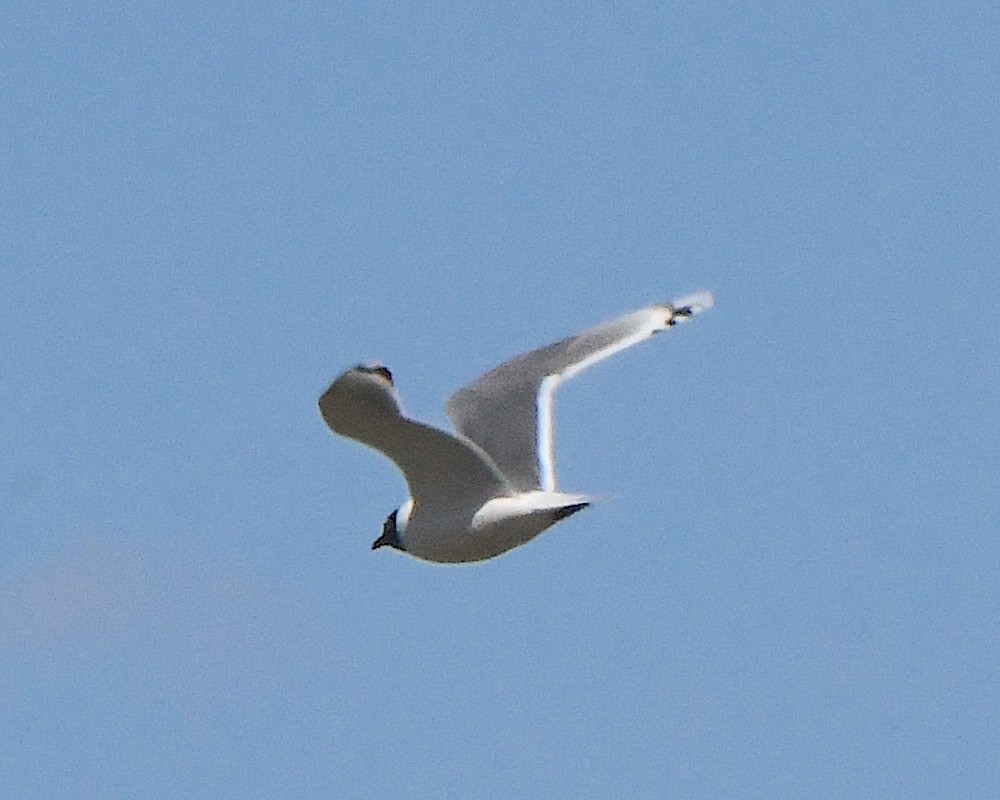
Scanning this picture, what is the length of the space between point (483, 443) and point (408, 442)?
1.50 metres

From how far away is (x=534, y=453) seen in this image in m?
12.9

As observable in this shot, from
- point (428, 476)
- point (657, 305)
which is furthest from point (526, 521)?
point (657, 305)

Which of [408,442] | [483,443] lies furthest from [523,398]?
[408,442]

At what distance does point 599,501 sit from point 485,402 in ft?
8.01

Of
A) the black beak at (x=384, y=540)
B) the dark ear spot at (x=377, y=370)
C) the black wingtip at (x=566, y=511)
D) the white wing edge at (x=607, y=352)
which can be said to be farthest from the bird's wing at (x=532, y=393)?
the dark ear spot at (x=377, y=370)

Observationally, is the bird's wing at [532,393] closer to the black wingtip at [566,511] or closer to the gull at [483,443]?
the gull at [483,443]

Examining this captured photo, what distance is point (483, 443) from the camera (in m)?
13.1

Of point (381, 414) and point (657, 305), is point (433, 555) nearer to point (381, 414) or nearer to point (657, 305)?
point (381, 414)

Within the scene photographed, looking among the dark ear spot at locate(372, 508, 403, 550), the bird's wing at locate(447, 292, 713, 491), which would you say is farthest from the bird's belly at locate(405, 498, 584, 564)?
the bird's wing at locate(447, 292, 713, 491)

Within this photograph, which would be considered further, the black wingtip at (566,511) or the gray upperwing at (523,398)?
the gray upperwing at (523,398)

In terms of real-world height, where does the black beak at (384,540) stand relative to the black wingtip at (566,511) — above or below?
above

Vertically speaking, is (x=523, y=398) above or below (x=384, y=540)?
above

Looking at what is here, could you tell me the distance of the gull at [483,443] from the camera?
36.8 feet

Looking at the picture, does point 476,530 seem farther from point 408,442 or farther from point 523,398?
point 523,398
